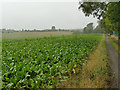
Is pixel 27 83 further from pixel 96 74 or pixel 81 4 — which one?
pixel 81 4

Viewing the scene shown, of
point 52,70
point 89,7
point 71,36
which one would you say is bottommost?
point 52,70

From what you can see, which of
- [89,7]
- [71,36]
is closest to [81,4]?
[89,7]

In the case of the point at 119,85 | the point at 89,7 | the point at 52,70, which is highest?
the point at 89,7

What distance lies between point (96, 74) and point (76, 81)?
0.97m

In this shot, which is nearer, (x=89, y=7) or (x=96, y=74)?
(x=96, y=74)

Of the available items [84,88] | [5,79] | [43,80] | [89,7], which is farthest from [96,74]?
[89,7]

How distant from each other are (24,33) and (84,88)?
11.6 metres

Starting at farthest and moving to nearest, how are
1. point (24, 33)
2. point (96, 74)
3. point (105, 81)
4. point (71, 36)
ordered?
point (71, 36), point (24, 33), point (96, 74), point (105, 81)

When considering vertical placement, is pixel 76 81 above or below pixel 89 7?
below

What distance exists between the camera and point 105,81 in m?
3.28

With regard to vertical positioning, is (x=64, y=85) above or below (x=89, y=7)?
below

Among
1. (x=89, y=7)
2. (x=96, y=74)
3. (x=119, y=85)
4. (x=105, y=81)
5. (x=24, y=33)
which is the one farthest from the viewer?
(x=24, y=33)

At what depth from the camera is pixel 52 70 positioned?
374 cm

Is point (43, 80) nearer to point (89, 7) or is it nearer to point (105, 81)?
point (105, 81)
